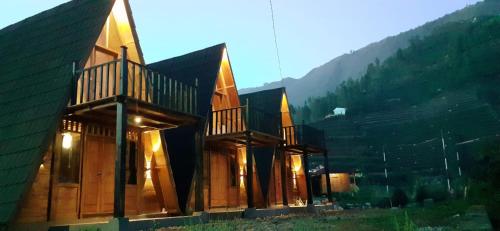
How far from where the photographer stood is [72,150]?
11148mm

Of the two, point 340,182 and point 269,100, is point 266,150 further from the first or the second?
point 340,182

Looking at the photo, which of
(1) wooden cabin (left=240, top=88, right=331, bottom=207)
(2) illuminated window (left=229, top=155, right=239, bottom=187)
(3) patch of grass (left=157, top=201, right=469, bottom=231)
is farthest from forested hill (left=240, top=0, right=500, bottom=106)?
(3) patch of grass (left=157, top=201, right=469, bottom=231)

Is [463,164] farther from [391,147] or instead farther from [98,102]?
[98,102]

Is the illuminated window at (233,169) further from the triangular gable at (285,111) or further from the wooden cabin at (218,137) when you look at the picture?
the triangular gable at (285,111)

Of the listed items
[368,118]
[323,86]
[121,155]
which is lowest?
[121,155]

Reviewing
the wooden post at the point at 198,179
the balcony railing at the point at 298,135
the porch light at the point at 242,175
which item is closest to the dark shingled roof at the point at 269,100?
the balcony railing at the point at 298,135

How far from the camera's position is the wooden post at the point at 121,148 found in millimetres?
9102

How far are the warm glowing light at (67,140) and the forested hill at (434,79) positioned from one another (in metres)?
58.4

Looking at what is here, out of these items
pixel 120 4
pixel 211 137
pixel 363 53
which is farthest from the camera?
pixel 363 53

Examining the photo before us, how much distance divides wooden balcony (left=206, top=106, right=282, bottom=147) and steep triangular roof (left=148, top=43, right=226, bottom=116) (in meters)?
0.75

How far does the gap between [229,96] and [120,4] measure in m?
7.70

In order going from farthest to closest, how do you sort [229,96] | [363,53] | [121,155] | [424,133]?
[363,53] < [424,133] < [229,96] < [121,155]

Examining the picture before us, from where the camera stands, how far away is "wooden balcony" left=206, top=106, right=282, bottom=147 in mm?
15891

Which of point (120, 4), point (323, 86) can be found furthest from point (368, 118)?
point (323, 86)
